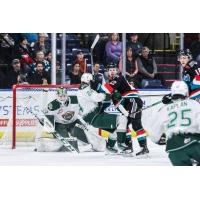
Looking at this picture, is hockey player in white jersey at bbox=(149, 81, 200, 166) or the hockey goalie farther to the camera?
the hockey goalie

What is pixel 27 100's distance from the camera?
1018cm

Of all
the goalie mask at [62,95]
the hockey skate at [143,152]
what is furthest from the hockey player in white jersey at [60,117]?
the hockey skate at [143,152]

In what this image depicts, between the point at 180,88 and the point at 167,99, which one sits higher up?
the point at 180,88

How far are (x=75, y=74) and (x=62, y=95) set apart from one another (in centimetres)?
25

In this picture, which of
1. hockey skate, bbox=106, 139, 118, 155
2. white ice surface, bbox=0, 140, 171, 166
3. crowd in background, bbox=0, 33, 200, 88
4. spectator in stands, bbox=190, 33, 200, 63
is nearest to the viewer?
white ice surface, bbox=0, 140, 171, 166

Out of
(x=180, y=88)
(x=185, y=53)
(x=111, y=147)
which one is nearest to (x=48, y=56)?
(x=111, y=147)

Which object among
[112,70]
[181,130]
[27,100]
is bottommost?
[181,130]

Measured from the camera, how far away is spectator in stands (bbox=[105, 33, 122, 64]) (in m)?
9.96

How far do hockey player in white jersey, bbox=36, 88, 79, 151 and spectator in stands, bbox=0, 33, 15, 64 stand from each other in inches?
27.5

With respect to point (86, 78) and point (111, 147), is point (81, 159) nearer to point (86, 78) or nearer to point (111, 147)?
point (111, 147)

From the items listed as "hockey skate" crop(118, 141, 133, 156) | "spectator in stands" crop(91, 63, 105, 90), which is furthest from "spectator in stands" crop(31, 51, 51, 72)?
"hockey skate" crop(118, 141, 133, 156)

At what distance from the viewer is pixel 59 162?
30.5ft

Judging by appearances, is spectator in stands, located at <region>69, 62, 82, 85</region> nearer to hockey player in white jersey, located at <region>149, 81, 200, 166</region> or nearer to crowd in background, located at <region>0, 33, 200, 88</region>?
crowd in background, located at <region>0, 33, 200, 88</region>
